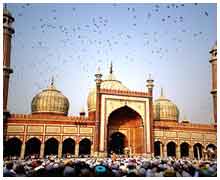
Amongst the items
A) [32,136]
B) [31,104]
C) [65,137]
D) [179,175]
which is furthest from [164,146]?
[179,175]

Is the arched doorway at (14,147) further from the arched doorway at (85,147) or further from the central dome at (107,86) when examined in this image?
the central dome at (107,86)

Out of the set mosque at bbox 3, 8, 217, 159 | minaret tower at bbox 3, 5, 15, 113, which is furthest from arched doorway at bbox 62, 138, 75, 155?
minaret tower at bbox 3, 5, 15, 113

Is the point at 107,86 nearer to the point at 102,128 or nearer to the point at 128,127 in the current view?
the point at 128,127

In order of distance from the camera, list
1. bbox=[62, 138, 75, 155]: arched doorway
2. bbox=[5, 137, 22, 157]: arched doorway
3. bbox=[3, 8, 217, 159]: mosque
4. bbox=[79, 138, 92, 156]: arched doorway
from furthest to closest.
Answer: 1. bbox=[79, 138, 92, 156]: arched doorway
2. bbox=[62, 138, 75, 155]: arched doorway
3. bbox=[5, 137, 22, 157]: arched doorway
4. bbox=[3, 8, 217, 159]: mosque

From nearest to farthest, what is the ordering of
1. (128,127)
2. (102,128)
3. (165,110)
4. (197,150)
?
(102,128), (128,127), (197,150), (165,110)

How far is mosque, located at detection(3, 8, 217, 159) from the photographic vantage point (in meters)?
9.45

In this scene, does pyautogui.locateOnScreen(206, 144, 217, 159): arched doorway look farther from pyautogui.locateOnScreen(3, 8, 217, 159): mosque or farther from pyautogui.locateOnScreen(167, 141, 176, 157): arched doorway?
pyautogui.locateOnScreen(167, 141, 176, 157): arched doorway

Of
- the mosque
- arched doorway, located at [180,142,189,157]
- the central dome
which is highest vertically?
the central dome

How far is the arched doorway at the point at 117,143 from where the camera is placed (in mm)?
11469

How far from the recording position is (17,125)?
9.37 m

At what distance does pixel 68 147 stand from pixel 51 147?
0.61 metres

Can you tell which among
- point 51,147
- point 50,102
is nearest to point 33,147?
point 51,147

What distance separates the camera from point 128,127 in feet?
37.5

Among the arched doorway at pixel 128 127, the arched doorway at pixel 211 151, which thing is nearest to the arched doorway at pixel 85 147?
the arched doorway at pixel 128 127
